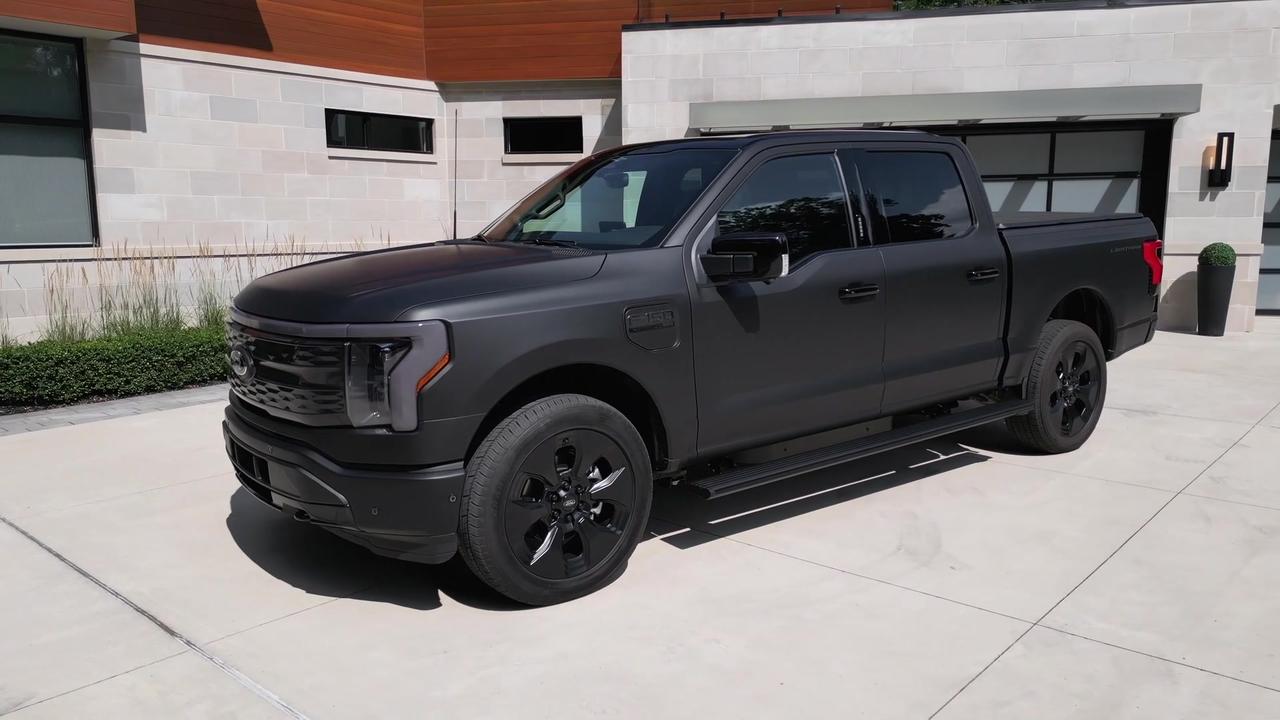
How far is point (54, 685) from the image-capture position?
11.8 feet

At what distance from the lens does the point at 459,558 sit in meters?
4.79

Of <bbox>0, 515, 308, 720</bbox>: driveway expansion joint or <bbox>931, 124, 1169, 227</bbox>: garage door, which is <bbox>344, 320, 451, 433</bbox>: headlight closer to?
<bbox>0, 515, 308, 720</bbox>: driveway expansion joint

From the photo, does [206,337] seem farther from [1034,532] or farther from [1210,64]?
[1210,64]

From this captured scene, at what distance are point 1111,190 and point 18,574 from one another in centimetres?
1362

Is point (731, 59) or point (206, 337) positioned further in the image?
point (731, 59)

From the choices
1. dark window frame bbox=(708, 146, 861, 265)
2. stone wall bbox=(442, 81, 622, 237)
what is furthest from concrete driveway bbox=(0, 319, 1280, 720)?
stone wall bbox=(442, 81, 622, 237)

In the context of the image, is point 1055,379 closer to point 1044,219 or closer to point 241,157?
point 1044,219

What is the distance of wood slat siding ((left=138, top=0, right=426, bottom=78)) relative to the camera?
12.6 m

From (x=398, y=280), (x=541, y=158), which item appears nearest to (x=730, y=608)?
(x=398, y=280)

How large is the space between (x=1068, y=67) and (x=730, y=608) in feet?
38.4

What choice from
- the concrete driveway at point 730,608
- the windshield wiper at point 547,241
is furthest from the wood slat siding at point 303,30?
the windshield wiper at point 547,241

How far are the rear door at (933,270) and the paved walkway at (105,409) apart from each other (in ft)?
21.3

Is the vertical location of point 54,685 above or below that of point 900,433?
below

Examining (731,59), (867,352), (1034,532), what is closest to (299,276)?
(867,352)
